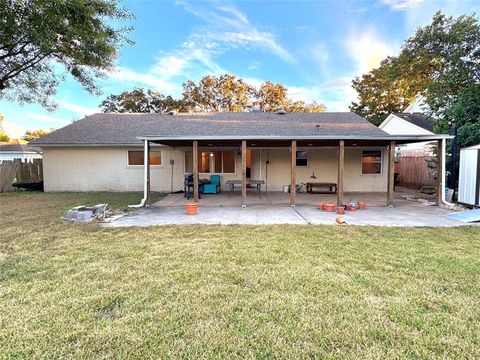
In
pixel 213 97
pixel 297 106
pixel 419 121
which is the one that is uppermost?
pixel 213 97

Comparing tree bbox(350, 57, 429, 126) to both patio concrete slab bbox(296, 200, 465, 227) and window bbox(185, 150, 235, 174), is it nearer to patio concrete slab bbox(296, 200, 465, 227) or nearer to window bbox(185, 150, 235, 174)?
window bbox(185, 150, 235, 174)

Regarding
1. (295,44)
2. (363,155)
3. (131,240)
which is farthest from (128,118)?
(363,155)

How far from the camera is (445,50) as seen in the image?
11.6 meters

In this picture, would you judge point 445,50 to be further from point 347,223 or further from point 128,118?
point 128,118

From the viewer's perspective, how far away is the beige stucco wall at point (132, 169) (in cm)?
1312

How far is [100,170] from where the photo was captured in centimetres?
1317

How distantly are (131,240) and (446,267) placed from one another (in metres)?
5.24

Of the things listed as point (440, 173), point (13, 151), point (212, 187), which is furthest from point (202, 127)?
point (13, 151)

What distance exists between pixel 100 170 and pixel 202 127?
5605mm

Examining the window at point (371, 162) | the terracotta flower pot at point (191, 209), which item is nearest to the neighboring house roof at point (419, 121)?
the window at point (371, 162)

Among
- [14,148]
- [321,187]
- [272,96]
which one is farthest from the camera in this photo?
[14,148]

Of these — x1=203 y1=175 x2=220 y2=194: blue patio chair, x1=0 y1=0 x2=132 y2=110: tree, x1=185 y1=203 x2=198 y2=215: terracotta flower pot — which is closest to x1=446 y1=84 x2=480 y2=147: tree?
x1=203 y1=175 x2=220 y2=194: blue patio chair

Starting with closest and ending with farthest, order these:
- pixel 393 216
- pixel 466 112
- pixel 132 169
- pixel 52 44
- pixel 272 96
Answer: pixel 393 216 → pixel 52 44 → pixel 466 112 → pixel 132 169 → pixel 272 96

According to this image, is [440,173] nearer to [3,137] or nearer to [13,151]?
[13,151]
